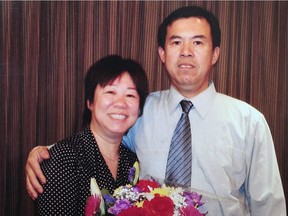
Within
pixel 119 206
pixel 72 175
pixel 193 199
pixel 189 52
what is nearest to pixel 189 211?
pixel 193 199

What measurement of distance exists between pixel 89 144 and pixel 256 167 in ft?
1.99

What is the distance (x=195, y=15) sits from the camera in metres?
1.18

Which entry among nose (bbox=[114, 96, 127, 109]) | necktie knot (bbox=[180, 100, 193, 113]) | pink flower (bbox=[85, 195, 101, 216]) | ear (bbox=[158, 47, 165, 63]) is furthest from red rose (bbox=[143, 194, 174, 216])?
ear (bbox=[158, 47, 165, 63])

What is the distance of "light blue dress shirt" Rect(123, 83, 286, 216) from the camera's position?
1.14 metres

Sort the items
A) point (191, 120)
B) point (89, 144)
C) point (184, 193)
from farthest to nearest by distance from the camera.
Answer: point (191, 120)
point (89, 144)
point (184, 193)

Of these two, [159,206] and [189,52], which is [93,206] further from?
[189,52]

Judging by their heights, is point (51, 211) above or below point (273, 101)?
below

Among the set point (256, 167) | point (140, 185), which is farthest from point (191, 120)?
point (140, 185)

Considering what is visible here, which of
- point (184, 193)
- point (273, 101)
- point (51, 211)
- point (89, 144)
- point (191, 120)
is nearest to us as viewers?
point (184, 193)

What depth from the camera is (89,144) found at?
1.06m

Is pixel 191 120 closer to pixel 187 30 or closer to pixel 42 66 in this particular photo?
pixel 187 30

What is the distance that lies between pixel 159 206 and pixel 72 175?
1.28ft

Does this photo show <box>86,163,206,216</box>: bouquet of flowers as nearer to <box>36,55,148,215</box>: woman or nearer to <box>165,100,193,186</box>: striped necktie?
<box>36,55,148,215</box>: woman

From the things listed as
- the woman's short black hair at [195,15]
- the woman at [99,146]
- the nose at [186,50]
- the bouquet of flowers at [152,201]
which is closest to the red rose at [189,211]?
the bouquet of flowers at [152,201]
